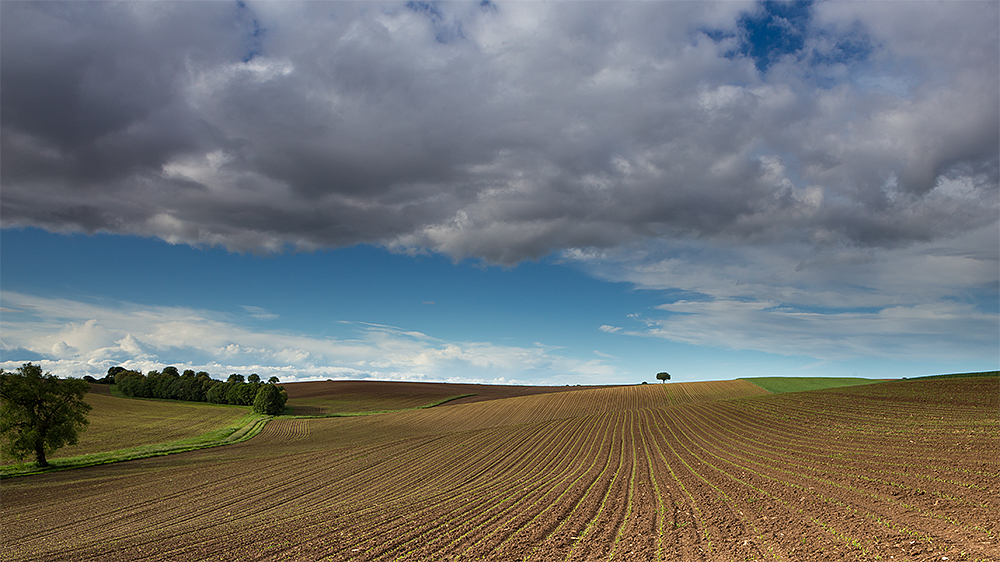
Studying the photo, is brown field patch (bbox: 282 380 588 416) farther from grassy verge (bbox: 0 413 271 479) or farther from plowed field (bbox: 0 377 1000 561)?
plowed field (bbox: 0 377 1000 561)

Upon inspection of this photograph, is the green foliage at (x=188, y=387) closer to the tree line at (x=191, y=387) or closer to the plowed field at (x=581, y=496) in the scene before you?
the tree line at (x=191, y=387)

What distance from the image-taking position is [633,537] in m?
13.9

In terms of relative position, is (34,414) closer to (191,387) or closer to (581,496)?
(581,496)

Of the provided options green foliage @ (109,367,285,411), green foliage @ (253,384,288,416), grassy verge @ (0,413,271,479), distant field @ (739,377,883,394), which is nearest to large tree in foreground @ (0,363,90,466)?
grassy verge @ (0,413,271,479)

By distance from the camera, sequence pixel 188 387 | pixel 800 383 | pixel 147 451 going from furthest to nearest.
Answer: pixel 188 387
pixel 800 383
pixel 147 451

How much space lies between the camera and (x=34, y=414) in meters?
33.8

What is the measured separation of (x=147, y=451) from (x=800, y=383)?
2943 inches

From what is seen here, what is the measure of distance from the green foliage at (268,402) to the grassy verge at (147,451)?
1427cm

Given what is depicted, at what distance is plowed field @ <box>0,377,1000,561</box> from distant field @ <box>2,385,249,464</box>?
A: 1409 cm

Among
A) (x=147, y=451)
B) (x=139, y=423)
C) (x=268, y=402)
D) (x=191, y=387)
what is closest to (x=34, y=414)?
(x=147, y=451)

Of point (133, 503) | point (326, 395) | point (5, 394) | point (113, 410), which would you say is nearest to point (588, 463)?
point (133, 503)

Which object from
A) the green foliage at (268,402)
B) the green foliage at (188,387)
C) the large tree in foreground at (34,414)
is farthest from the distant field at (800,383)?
the green foliage at (188,387)

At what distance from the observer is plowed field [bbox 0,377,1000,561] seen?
13.3 metres

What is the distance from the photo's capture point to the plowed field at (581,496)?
1333 cm
